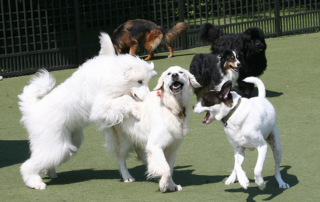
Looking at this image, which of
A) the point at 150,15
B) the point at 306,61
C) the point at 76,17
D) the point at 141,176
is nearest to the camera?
the point at 141,176

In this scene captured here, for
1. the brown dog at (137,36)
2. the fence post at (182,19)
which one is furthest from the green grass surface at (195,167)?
the fence post at (182,19)

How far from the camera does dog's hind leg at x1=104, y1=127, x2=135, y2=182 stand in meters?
4.86

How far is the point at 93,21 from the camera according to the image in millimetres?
12555

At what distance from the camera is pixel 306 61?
10.4 meters

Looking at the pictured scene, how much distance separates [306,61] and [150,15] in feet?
15.0

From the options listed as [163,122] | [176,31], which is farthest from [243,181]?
[176,31]

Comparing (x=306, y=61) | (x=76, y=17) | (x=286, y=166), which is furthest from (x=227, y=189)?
(x=76, y=17)

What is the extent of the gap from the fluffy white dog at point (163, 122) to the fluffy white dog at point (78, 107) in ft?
0.45

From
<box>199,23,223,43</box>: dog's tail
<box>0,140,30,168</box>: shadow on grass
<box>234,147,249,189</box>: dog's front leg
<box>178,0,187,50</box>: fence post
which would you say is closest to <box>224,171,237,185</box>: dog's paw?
<box>234,147,249,189</box>: dog's front leg

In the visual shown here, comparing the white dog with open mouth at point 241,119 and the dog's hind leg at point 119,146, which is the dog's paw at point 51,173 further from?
the white dog with open mouth at point 241,119

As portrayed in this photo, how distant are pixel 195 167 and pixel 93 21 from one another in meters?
8.33

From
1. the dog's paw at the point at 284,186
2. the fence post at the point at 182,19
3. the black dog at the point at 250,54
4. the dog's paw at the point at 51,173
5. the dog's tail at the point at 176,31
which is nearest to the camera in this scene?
the dog's paw at the point at 284,186

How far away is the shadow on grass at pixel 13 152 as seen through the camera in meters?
5.57

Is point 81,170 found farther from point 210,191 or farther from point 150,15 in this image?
point 150,15
